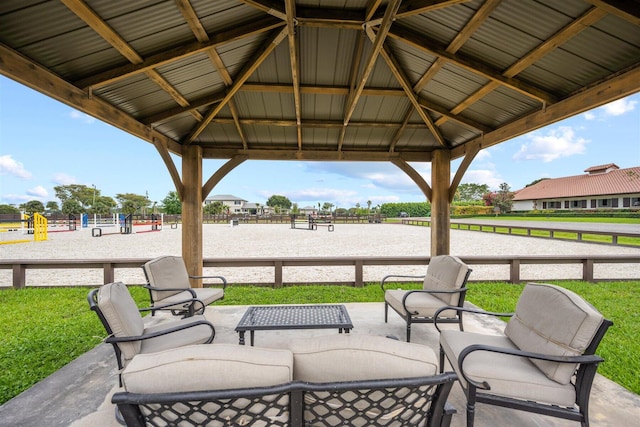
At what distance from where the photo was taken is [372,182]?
69312 mm

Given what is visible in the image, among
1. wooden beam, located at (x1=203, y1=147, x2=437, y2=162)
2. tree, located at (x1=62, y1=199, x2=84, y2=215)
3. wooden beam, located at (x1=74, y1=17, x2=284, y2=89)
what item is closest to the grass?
wooden beam, located at (x1=203, y1=147, x2=437, y2=162)

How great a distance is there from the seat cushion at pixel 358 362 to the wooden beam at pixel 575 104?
339 centimetres

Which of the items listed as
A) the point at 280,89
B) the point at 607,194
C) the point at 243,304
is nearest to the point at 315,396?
the point at 243,304

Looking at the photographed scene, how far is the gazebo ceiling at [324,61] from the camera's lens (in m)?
2.50

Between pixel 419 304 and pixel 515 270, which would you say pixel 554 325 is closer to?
pixel 419 304

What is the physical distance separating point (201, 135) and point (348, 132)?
272cm

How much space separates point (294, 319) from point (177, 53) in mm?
Answer: 2969

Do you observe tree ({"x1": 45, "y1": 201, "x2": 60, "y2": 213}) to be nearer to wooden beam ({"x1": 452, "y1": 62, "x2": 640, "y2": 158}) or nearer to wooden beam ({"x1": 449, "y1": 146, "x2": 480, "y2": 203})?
Result: wooden beam ({"x1": 449, "y1": 146, "x2": 480, "y2": 203})

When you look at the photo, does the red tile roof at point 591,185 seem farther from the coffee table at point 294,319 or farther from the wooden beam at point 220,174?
the coffee table at point 294,319

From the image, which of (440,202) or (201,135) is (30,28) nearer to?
(201,135)

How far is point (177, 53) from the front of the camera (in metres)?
3.08

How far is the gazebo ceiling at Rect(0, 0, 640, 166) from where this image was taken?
2.50m

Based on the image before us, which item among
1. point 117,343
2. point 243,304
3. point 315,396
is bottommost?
point 243,304

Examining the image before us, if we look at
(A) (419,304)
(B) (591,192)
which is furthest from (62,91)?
(B) (591,192)
